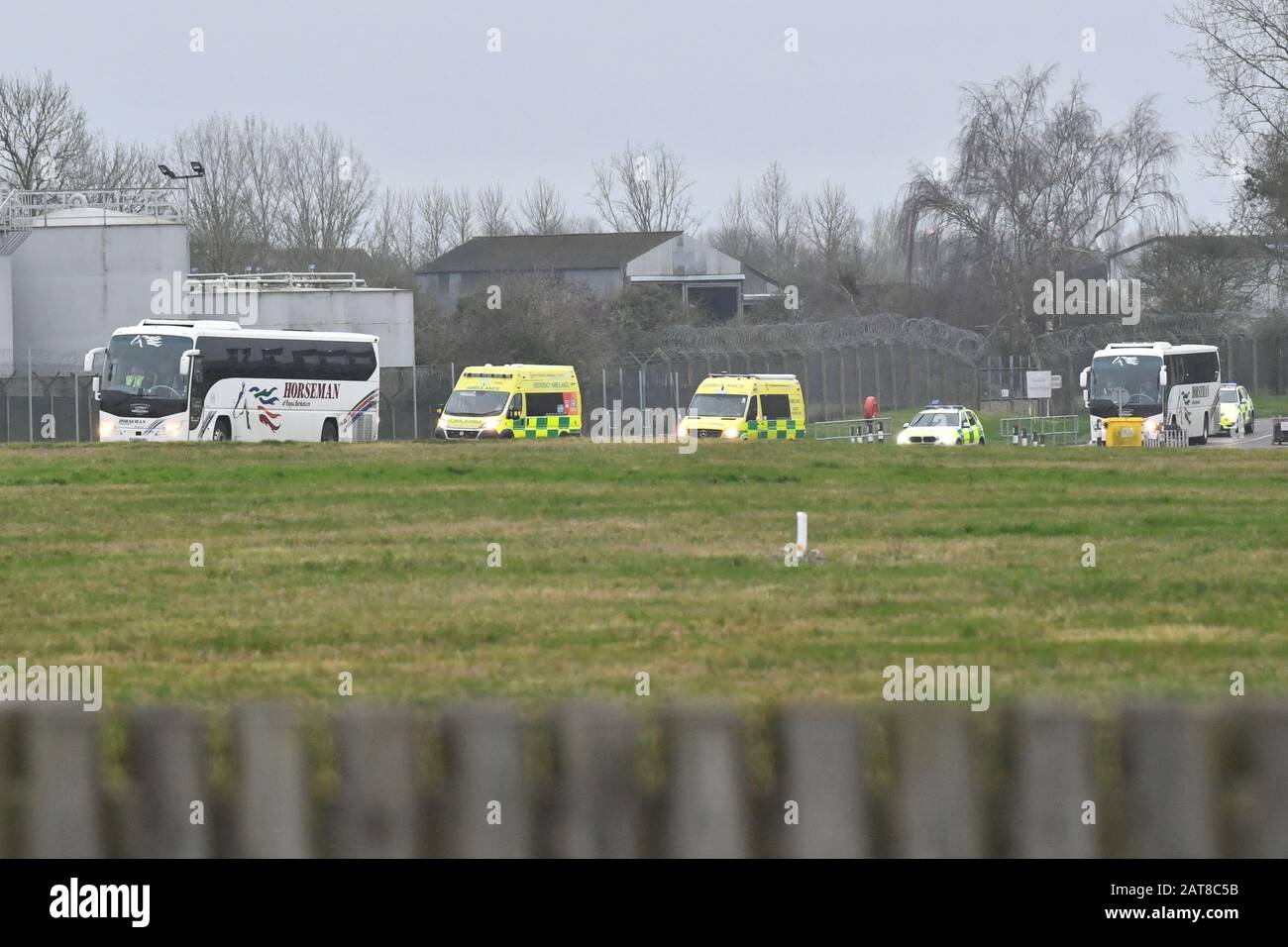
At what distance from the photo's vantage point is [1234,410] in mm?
52969

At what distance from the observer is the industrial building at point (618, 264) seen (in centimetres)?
10106

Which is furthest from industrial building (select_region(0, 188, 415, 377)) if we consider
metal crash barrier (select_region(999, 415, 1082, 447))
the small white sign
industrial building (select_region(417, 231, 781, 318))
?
industrial building (select_region(417, 231, 781, 318))

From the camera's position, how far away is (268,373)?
40625 mm

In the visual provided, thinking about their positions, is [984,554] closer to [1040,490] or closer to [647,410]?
[1040,490]

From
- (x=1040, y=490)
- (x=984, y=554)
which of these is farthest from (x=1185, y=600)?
(x=1040, y=490)

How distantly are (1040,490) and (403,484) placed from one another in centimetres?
670

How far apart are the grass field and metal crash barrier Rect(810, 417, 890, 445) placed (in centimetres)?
2587

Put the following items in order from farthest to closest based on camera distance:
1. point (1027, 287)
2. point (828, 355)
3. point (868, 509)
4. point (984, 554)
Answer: point (1027, 287) < point (828, 355) < point (868, 509) < point (984, 554)

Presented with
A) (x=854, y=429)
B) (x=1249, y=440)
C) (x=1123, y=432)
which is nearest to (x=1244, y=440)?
(x=1249, y=440)

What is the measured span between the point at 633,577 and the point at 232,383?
28581 millimetres

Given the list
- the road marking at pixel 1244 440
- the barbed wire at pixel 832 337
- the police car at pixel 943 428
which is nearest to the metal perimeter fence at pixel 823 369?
the barbed wire at pixel 832 337

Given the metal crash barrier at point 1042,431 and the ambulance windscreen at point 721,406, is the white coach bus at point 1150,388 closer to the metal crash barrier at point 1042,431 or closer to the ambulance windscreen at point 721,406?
the metal crash barrier at point 1042,431

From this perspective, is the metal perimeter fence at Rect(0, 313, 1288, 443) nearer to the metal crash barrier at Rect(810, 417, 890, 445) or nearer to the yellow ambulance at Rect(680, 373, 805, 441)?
the metal crash barrier at Rect(810, 417, 890, 445)
